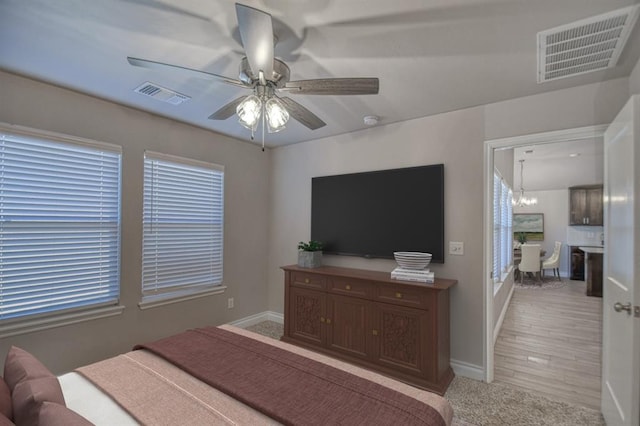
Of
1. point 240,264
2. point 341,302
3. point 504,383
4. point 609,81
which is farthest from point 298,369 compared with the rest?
point 609,81

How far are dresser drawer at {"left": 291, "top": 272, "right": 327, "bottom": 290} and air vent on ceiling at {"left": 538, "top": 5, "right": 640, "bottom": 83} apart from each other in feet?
8.56

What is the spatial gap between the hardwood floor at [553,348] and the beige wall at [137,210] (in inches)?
122

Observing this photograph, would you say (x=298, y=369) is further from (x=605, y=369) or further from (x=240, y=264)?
(x=240, y=264)

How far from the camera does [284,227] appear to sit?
432cm

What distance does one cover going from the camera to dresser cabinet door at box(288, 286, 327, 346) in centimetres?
327

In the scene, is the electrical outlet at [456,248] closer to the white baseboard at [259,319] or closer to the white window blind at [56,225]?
the white baseboard at [259,319]

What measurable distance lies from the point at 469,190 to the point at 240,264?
291 cm

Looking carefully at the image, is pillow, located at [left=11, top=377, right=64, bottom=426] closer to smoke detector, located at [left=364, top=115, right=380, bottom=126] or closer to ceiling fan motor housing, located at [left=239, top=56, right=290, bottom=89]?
ceiling fan motor housing, located at [left=239, top=56, right=290, bottom=89]

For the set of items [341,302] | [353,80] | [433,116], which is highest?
[433,116]

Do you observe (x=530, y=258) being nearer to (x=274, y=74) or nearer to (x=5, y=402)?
(x=274, y=74)

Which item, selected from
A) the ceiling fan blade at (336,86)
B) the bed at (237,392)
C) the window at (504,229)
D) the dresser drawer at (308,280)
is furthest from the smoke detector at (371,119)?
the bed at (237,392)

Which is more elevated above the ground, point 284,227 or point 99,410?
point 284,227

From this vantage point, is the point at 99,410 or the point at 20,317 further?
the point at 20,317

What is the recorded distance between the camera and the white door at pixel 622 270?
1646 millimetres
